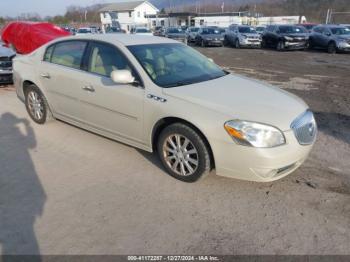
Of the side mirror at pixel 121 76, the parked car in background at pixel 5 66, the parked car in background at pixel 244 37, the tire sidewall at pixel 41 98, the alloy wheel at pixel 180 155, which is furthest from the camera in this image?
the parked car in background at pixel 244 37

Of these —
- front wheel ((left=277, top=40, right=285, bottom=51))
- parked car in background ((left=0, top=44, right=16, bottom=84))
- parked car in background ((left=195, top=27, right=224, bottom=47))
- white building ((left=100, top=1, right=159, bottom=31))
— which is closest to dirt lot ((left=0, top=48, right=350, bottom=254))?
parked car in background ((left=0, top=44, right=16, bottom=84))

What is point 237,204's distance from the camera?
337 centimetres

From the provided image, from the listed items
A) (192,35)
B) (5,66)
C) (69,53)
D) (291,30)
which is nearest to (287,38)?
(291,30)

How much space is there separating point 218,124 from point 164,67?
128 cm

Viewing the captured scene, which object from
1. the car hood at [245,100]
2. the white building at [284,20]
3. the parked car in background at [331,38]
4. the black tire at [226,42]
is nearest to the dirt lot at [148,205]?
the car hood at [245,100]

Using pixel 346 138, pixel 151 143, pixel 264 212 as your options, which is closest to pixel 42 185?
pixel 151 143

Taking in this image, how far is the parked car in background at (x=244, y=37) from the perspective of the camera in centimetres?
2417

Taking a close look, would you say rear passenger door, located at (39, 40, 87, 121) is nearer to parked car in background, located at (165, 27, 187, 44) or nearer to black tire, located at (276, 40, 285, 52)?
black tire, located at (276, 40, 285, 52)

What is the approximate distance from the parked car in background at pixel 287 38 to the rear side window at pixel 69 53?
19474mm

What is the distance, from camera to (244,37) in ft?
79.5

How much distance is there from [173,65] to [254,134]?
162 centimetres

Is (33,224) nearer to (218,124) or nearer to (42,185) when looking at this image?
(42,185)

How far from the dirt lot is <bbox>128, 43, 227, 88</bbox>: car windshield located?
45.3 inches

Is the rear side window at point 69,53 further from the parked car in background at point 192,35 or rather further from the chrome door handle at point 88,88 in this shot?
the parked car in background at point 192,35
